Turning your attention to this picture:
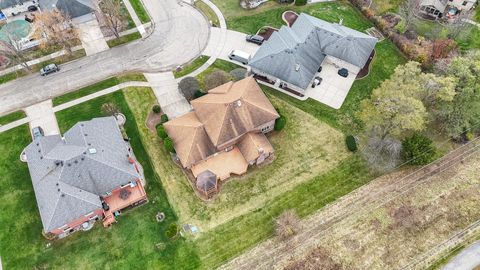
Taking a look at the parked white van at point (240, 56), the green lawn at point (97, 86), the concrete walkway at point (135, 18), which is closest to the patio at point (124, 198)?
the green lawn at point (97, 86)

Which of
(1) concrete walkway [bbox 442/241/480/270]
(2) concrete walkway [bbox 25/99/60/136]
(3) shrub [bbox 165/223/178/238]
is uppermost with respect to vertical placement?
(1) concrete walkway [bbox 442/241/480/270]

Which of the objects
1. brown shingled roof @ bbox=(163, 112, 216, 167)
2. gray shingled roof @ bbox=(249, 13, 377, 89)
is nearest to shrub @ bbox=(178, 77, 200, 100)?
brown shingled roof @ bbox=(163, 112, 216, 167)

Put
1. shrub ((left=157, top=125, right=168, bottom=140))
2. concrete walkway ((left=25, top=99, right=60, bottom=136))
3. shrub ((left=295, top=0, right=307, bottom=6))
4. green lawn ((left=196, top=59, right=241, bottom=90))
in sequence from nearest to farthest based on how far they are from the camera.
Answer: shrub ((left=157, top=125, right=168, bottom=140)) → concrete walkway ((left=25, top=99, right=60, bottom=136)) → green lawn ((left=196, top=59, right=241, bottom=90)) → shrub ((left=295, top=0, right=307, bottom=6))

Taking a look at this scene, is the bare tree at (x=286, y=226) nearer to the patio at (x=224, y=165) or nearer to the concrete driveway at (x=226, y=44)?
the patio at (x=224, y=165)

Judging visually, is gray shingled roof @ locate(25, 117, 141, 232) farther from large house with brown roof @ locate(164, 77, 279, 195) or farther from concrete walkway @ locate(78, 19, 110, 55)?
concrete walkway @ locate(78, 19, 110, 55)

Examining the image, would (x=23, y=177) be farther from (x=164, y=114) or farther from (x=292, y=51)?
(x=292, y=51)
